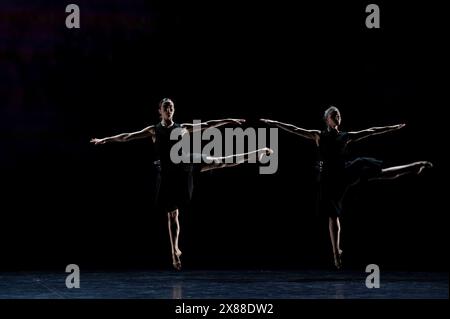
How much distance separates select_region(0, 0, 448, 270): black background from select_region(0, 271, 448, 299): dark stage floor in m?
0.87

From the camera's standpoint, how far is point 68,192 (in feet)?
26.1

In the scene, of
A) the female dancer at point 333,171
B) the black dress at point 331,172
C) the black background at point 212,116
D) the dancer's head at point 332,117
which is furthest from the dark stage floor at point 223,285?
the dancer's head at point 332,117

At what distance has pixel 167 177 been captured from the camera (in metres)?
7.09

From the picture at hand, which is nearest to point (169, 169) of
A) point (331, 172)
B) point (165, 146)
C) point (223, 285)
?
point (165, 146)

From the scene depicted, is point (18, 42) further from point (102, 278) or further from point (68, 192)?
point (102, 278)

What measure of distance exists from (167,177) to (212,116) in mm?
1303

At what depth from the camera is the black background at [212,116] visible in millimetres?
7863

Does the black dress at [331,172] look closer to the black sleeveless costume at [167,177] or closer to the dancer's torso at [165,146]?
the black sleeveless costume at [167,177]

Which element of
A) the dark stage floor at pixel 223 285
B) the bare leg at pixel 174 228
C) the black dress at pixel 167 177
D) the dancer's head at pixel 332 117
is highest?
the dancer's head at pixel 332 117

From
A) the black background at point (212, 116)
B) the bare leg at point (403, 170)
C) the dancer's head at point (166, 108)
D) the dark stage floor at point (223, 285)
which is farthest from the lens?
the black background at point (212, 116)

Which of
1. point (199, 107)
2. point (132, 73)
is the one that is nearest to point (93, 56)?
point (132, 73)

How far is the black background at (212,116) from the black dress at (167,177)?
102 centimetres

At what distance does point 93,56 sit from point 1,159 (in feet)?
4.56

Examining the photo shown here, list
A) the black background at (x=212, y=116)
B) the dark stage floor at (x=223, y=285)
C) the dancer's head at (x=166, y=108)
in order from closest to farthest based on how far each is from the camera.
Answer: the dark stage floor at (x=223, y=285), the dancer's head at (x=166, y=108), the black background at (x=212, y=116)
